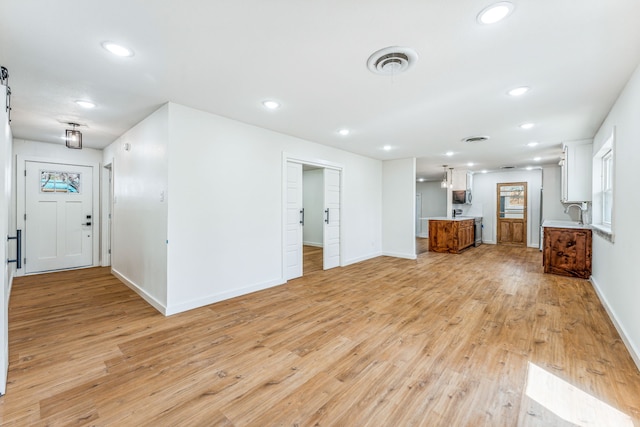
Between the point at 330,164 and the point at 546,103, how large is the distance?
3364 millimetres

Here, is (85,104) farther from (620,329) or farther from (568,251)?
(568,251)

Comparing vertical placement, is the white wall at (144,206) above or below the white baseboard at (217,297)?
above

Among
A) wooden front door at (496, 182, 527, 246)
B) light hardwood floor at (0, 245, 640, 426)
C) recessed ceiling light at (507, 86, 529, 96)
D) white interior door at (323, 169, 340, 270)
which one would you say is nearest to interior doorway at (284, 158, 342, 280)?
white interior door at (323, 169, 340, 270)

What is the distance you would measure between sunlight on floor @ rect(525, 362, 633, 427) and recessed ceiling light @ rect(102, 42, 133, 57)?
3813mm

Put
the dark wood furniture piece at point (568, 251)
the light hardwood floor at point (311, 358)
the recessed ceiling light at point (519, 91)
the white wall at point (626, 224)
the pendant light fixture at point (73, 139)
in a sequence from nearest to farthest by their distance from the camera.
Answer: the light hardwood floor at point (311, 358)
the white wall at point (626, 224)
the recessed ceiling light at point (519, 91)
the pendant light fixture at point (73, 139)
the dark wood furniture piece at point (568, 251)

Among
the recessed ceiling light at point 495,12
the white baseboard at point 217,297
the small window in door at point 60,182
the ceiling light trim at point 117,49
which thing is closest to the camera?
the recessed ceiling light at point 495,12

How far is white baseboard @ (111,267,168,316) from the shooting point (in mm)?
3316

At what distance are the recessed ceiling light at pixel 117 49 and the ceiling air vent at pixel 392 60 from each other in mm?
1886

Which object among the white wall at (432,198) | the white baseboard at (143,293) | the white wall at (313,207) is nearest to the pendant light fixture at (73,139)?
the white baseboard at (143,293)

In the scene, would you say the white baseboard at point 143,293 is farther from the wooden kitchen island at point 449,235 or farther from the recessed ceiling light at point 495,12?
the wooden kitchen island at point 449,235

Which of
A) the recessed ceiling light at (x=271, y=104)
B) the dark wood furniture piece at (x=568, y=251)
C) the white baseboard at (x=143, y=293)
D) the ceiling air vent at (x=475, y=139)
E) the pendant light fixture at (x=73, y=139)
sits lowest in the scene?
the white baseboard at (x=143, y=293)

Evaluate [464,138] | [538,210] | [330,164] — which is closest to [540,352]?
[464,138]

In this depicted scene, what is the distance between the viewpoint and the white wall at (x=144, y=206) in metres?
3.34

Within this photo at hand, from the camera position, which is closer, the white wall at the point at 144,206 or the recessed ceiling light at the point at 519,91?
the recessed ceiling light at the point at 519,91
